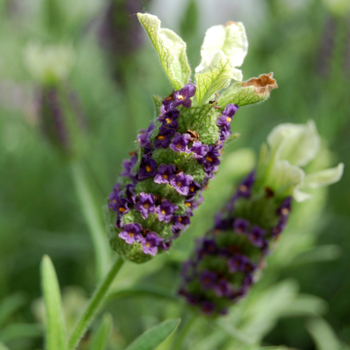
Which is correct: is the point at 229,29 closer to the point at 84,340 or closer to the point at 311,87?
the point at 84,340

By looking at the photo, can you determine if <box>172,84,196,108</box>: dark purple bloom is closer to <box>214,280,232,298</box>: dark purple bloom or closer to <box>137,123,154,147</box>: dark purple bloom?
<box>137,123,154,147</box>: dark purple bloom

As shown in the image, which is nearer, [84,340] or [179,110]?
[179,110]

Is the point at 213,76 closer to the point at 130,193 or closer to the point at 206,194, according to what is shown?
the point at 130,193

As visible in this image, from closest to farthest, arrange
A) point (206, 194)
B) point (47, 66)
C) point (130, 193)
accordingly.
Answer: point (130, 193) < point (206, 194) < point (47, 66)

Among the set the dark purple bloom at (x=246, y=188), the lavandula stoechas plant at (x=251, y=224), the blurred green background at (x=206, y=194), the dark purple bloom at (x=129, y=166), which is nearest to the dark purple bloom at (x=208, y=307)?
the lavandula stoechas plant at (x=251, y=224)

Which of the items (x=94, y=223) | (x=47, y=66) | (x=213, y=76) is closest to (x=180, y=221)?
(x=213, y=76)

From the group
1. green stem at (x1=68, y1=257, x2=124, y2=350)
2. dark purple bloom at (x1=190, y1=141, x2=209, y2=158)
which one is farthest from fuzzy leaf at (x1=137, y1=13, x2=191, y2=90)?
Result: green stem at (x1=68, y1=257, x2=124, y2=350)

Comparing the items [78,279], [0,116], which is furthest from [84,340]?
[0,116]
